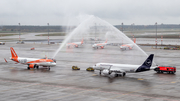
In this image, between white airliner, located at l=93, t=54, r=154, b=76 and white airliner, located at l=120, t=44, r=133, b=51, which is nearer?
white airliner, located at l=93, t=54, r=154, b=76

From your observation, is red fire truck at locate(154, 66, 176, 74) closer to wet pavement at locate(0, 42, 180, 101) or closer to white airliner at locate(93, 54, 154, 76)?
wet pavement at locate(0, 42, 180, 101)

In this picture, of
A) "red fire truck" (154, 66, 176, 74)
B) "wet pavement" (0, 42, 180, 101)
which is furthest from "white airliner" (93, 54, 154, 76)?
"red fire truck" (154, 66, 176, 74)

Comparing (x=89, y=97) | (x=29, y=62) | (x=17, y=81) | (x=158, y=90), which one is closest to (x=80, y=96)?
(x=89, y=97)

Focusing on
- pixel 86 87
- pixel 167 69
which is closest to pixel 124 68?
pixel 167 69

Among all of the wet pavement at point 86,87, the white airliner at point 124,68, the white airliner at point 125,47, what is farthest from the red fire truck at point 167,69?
the white airliner at point 125,47

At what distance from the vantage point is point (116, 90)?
46.6 meters

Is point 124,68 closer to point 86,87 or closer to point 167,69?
point 167,69

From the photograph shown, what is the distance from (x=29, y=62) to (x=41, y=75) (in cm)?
1374

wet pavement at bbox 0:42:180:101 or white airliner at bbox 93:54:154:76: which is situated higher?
white airliner at bbox 93:54:154:76

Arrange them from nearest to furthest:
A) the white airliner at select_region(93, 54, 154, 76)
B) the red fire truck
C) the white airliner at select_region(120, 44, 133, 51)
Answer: the white airliner at select_region(93, 54, 154, 76)
the red fire truck
the white airliner at select_region(120, 44, 133, 51)

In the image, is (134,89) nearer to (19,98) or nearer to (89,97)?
(89,97)

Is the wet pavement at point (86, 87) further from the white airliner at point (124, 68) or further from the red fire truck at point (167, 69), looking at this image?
the white airliner at point (124, 68)

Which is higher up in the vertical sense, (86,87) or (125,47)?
(125,47)

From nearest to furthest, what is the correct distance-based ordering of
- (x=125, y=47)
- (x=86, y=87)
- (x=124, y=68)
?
(x=86, y=87) < (x=124, y=68) < (x=125, y=47)
